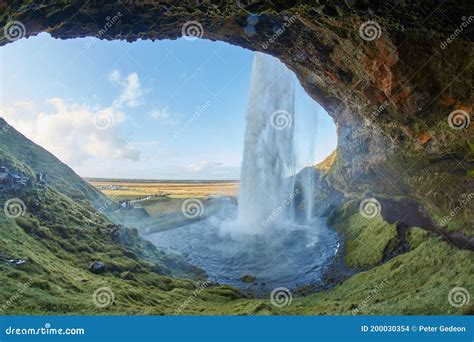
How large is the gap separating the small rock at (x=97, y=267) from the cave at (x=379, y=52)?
22293mm

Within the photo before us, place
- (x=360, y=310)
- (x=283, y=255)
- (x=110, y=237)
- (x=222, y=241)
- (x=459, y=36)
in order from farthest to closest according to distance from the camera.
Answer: (x=222, y=241) < (x=283, y=255) < (x=110, y=237) < (x=360, y=310) < (x=459, y=36)

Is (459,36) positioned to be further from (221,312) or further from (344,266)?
(344,266)

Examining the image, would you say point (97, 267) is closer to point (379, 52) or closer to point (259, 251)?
point (259, 251)

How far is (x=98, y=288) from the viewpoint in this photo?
2639cm

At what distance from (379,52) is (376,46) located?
1.60 ft

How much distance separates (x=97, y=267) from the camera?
3278 centimetres

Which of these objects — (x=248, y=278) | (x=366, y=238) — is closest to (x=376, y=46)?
(x=248, y=278)

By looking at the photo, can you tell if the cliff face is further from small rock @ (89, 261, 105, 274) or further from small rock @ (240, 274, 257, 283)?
small rock @ (89, 261, 105, 274)

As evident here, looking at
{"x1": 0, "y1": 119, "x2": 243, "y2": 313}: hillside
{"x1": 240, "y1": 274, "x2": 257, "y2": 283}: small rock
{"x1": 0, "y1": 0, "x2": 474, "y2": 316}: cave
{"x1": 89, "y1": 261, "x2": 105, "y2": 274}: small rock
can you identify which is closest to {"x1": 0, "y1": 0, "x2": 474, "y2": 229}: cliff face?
{"x1": 0, "y1": 0, "x2": 474, "y2": 316}: cave

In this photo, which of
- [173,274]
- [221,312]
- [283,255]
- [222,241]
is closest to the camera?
[221,312]

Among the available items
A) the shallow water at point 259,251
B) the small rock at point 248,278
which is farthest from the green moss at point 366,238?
the small rock at point 248,278

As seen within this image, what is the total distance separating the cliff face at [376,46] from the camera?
1432 centimetres

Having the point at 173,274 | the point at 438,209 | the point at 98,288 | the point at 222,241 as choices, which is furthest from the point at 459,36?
the point at 222,241

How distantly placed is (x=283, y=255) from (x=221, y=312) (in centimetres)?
2325
